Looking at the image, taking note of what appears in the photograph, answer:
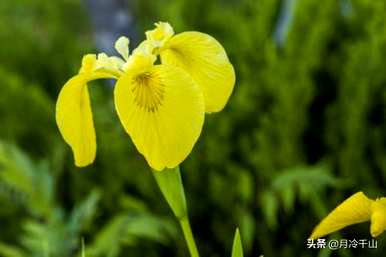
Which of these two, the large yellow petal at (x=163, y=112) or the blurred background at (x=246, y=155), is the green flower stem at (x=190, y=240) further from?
the blurred background at (x=246, y=155)

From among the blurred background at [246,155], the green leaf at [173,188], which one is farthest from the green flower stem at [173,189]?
the blurred background at [246,155]

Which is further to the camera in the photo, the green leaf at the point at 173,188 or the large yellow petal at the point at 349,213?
the green leaf at the point at 173,188

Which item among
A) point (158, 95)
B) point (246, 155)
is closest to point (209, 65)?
point (158, 95)

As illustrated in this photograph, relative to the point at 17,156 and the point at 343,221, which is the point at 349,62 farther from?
the point at 343,221

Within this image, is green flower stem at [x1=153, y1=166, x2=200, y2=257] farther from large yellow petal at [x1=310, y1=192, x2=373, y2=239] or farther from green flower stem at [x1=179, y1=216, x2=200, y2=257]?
large yellow petal at [x1=310, y1=192, x2=373, y2=239]

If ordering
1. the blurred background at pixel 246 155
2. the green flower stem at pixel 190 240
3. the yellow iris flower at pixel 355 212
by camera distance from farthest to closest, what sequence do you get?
the blurred background at pixel 246 155
the green flower stem at pixel 190 240
the yellow iris flower at pixel 355 212

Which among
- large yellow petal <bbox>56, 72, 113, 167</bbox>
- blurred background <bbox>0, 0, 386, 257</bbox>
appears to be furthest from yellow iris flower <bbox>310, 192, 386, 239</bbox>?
blurred background <bbox>0, 0, 386, 257</bbox>

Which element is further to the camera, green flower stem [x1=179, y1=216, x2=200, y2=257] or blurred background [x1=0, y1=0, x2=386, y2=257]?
blurred background [x1=0, y1=0, x2=386, y2=257]
